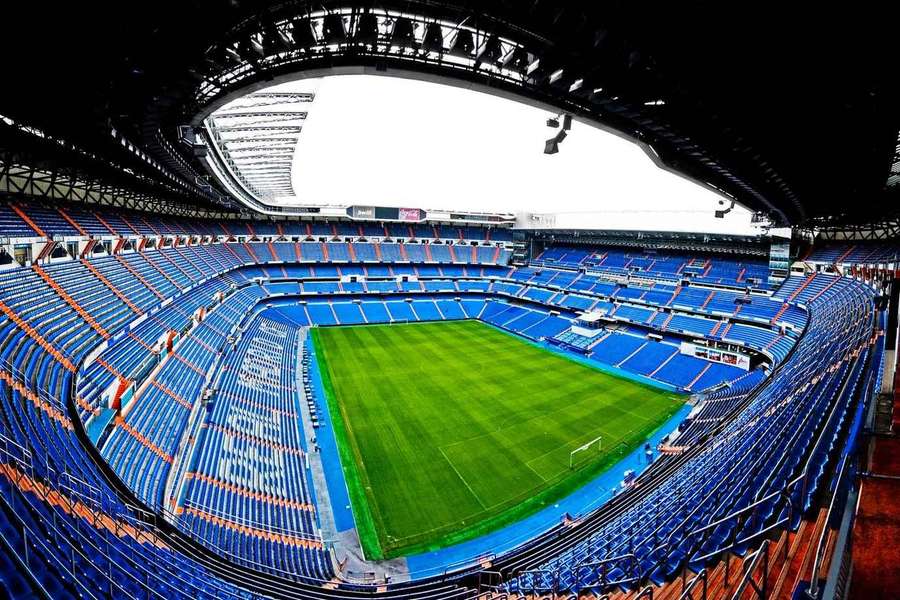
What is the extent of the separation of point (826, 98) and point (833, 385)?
20.5ft

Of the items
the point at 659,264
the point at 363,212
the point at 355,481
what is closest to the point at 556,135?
the point at 355,481

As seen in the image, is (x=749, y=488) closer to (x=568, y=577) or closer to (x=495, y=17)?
(x=568, y=577)

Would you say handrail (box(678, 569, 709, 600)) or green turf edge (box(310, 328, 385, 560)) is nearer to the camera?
handrail (box(678, 569, 709, 600))

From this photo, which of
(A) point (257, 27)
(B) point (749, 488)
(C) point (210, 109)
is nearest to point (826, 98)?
(B) point (749, 488)

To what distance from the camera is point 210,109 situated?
977 cm

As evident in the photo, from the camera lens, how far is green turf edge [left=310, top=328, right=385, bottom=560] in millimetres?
12758

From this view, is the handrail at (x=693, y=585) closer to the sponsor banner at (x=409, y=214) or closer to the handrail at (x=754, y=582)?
the handrail at (x=754, y=582)

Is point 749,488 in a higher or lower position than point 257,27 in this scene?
lower

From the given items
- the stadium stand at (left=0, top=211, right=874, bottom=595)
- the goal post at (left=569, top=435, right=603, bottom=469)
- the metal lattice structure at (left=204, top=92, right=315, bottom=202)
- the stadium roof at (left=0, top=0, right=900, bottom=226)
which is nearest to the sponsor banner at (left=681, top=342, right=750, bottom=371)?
the stadium stand at (left=0, top=211, right=874, bottom=595)

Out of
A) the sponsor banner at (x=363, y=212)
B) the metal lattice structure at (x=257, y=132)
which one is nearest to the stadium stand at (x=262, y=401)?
the metal lattice structure at (x=257, y=132)

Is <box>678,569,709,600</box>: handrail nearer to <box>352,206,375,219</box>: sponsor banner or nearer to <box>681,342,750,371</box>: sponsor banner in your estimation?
<box>681,342,750,371</box>: sponsor banner

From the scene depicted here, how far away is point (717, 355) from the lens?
93.9ft

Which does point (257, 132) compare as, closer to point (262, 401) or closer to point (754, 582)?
point (262, 401)

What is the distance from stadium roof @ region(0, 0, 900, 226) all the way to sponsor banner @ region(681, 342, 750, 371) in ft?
63.2
